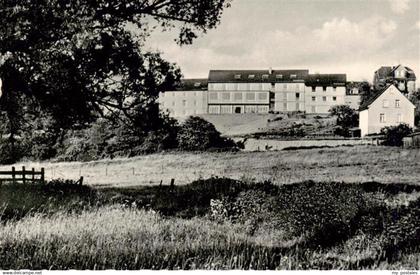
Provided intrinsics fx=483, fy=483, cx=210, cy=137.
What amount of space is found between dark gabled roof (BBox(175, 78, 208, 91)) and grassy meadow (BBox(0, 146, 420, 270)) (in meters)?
1.26

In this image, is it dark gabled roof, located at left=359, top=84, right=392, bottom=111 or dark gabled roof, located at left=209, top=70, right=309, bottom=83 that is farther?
dark gabled roof, located at left=359, top=84, right=392, bottom=111

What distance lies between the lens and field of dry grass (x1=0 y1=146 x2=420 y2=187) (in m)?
8.91

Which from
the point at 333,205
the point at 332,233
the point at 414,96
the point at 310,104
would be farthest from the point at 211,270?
the point at 310,104

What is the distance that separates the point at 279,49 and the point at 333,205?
2.77 meters

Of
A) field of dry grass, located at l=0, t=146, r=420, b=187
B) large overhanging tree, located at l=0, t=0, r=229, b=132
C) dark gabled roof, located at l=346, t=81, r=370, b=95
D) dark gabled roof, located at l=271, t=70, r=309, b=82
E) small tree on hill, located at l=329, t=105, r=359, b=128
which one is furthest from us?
small tree on hill, located at l=329, t=105, r=359, b=128

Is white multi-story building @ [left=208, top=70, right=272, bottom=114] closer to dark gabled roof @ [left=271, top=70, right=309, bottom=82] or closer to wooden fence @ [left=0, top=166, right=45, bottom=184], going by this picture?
dark gabled roof @ [left=271, top=70, right=309, bottom=82]

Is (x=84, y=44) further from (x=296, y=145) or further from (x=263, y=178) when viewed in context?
(x=296, y=145)

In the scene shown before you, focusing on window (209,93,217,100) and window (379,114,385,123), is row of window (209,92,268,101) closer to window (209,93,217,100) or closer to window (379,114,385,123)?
window (209,93,217,100)

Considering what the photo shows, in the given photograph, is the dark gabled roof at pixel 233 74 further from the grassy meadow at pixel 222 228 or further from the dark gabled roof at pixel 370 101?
the dark gabled roof at pixel 370 101

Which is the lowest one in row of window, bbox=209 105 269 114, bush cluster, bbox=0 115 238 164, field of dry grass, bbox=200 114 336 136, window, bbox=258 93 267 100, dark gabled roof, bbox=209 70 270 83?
bush cluster, bbox=0 115 238 164

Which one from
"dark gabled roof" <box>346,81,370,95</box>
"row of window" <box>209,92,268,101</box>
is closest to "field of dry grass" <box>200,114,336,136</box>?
"row of window" <box>209,92,268,101</box>

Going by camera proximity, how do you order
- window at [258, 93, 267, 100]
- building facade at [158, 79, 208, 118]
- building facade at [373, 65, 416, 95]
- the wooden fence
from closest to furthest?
building facade at [373, 65, 416, 95] < the wooden fence < building facade at [158, 79, 208, 118] < window at [258, 93, 267, 100]

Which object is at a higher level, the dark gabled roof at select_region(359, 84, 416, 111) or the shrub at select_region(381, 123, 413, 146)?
the dark gabled roof at select_region(359, 84, 416, 111)

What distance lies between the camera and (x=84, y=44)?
7.45 metres
